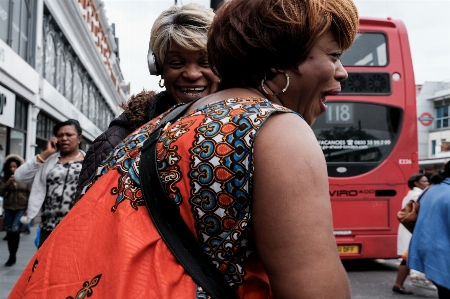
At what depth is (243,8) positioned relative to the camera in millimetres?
1360

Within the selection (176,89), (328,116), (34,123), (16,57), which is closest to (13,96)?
(16,57)

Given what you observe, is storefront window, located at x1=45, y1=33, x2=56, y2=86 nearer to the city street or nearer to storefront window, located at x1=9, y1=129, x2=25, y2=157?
storefront window, located at x1=9, y1=129, x2=25, y2=157

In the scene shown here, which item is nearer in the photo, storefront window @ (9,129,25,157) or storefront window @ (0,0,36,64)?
storefront window @ (0,0,36,64)

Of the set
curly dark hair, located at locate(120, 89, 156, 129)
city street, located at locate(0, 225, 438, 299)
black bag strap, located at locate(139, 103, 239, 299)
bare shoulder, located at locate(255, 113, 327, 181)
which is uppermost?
curly dark hair, located at locate(120, 89, 156, 129)

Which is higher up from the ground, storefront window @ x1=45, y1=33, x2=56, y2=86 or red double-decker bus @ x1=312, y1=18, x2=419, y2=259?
storefront window @ x1=45, y1=33, x2=56, y2=86

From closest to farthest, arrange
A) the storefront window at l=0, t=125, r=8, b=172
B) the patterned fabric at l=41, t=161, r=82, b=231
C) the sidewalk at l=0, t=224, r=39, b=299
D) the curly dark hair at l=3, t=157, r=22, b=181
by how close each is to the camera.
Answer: the patterned fabric at l=41, t=161, r=82, b=231 < the sidewalk at l=0, t=224, r=39, b=299 < the curly dark hair at l=3, t=157, r=22, b=181 < the storefront window at l=0, t=125, r=8, b=172

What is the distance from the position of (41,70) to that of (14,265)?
1010cm

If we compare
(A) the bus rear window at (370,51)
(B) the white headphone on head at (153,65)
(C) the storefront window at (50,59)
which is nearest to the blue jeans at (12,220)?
(A) the bus rear window at (370,51)

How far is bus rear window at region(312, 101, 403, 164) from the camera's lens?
9461 millimetres

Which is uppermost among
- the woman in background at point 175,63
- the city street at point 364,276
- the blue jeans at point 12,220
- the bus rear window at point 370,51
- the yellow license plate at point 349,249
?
the bus rear window at point 370,51

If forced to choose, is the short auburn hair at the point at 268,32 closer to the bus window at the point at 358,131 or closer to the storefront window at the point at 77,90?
the bus window at the point at 358,131

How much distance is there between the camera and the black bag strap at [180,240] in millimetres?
1188

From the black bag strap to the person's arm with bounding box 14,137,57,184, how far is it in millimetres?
4665

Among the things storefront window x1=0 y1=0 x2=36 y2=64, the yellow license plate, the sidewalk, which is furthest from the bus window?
storefront window x1=0 y1=0 x2=36 y2=64
